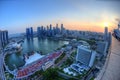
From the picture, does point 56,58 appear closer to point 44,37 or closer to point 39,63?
point 39,63

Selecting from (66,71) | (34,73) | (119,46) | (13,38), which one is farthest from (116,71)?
(13,38)

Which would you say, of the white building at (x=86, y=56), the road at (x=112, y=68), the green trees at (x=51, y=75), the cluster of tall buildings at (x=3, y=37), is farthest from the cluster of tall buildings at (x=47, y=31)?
the road at (x=112, y=68)

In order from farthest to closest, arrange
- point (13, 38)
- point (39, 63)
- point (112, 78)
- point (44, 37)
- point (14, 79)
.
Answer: point (44, 37)
point (13, 38)
point (39, 63)
point (14, 79)
point (112, 78)

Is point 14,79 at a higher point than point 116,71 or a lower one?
lower

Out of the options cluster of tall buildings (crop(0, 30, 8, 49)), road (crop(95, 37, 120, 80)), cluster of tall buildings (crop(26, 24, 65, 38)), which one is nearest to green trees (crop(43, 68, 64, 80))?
road (crop(95, 37, 120, 80))

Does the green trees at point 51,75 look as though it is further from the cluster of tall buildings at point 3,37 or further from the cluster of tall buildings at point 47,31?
the cluster of tall buildings at point 47,31

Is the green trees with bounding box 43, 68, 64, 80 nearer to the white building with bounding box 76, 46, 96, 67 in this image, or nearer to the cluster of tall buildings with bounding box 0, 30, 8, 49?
the white building with bounding box 76, 46, 96, 67
